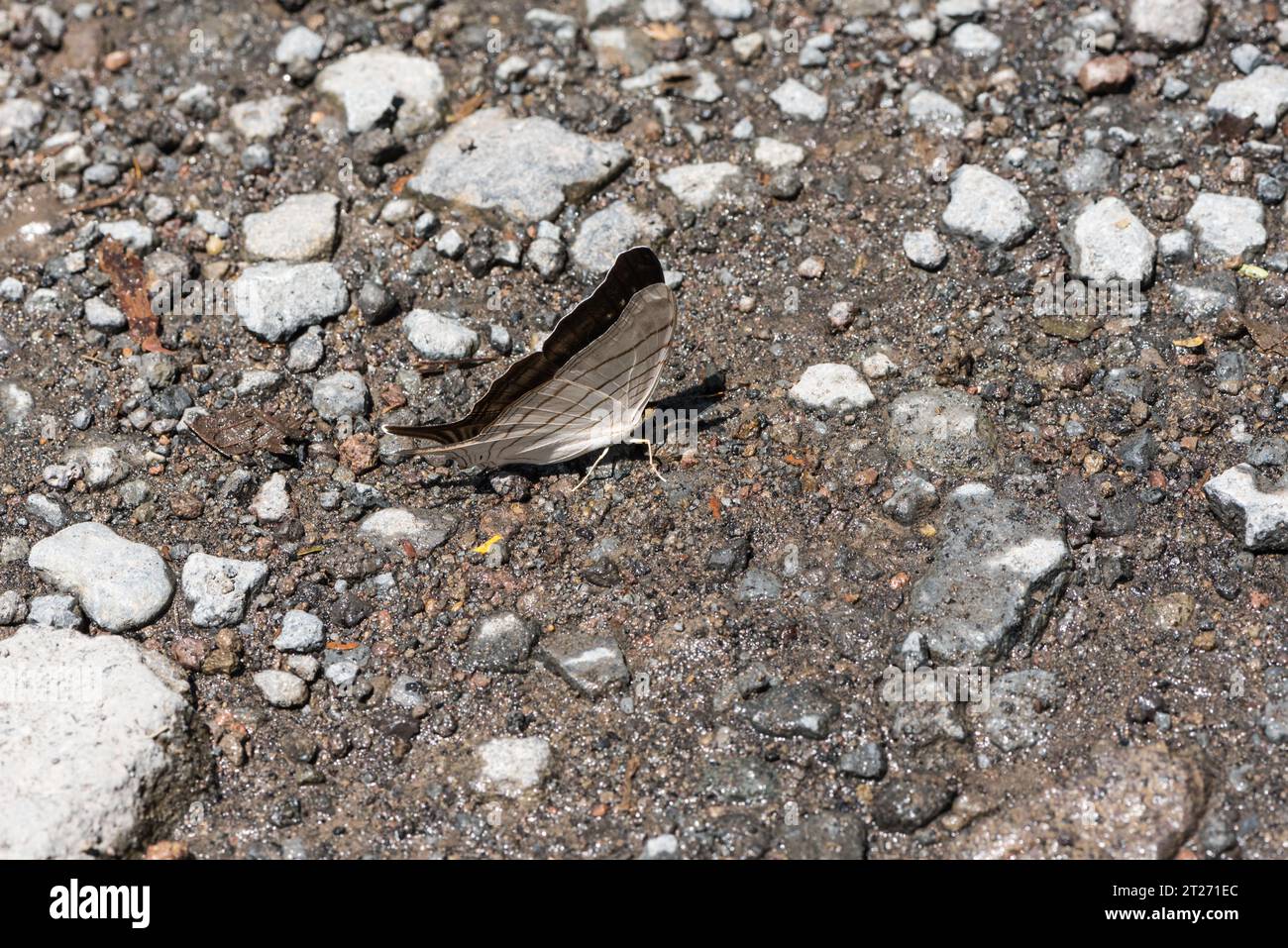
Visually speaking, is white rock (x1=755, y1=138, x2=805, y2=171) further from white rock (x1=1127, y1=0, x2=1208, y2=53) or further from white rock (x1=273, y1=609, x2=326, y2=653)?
white rock (x1=273, y1=609, x2=326, y2=653)

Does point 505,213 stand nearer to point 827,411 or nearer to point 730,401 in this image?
point 730,401

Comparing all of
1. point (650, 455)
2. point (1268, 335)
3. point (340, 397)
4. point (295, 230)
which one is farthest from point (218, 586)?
point (1268, 335)

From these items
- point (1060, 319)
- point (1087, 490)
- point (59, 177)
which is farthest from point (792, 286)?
point (59, 177)

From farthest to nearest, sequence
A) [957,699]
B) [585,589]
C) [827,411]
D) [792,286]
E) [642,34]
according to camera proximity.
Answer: [642,34] → [792,286] → [827,411] → [585,589] → [957,699]

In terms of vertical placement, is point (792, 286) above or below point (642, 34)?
below

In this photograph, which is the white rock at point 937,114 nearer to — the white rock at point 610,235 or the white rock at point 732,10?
the white rock at point 732,10

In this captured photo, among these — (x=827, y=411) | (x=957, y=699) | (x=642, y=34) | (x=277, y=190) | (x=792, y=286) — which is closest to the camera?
(x=957, y=699)

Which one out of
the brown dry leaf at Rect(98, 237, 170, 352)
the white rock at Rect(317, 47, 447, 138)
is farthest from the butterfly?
the white rock at Rect(317, 47, 447, 138)
